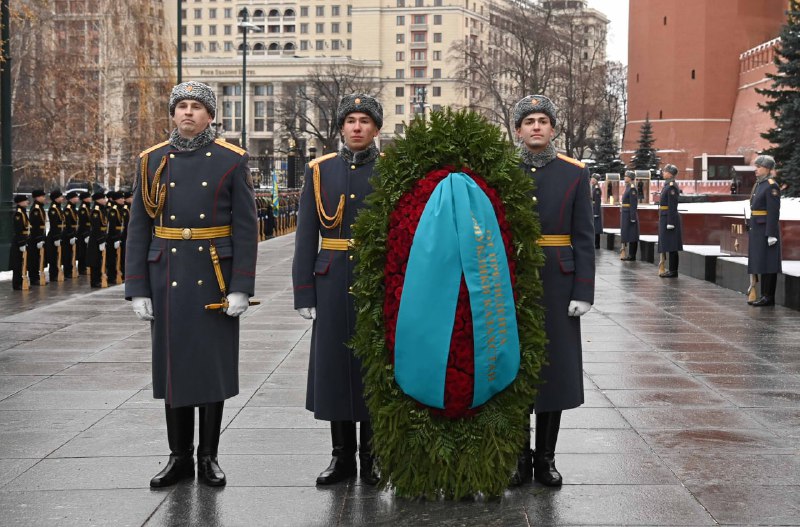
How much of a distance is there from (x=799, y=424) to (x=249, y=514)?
3806 millimetres

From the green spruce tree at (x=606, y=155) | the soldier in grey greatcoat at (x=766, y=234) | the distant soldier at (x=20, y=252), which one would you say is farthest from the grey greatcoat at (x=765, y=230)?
the green spruce tree at (x=606, y=155)

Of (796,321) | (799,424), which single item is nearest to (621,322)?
(796,321)

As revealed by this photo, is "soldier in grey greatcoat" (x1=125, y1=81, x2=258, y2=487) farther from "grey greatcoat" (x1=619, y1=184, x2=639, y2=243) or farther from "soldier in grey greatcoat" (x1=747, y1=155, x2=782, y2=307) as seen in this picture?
"grey greatcoat" (x1=619, y1=184, x2=639, y2=243)

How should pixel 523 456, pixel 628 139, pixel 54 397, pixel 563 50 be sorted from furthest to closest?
pixel 628 139, pixel 563 50, pixel 54 397, pixel 523 456

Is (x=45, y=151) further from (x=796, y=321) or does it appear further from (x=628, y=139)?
(x=628, y=139)

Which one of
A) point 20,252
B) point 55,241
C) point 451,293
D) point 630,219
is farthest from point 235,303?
point 630,219

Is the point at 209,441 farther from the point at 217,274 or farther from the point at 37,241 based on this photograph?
the point at 37,241

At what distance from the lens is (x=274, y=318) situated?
1345 cm

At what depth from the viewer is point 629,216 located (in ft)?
79.6

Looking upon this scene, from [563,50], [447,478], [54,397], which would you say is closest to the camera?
[447,478]

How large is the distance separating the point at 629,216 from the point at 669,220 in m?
4.40

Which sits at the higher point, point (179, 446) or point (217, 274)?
point (217, 274)

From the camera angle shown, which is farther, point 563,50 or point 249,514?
point 563,50

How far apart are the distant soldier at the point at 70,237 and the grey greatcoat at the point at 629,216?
11017 millimetres
